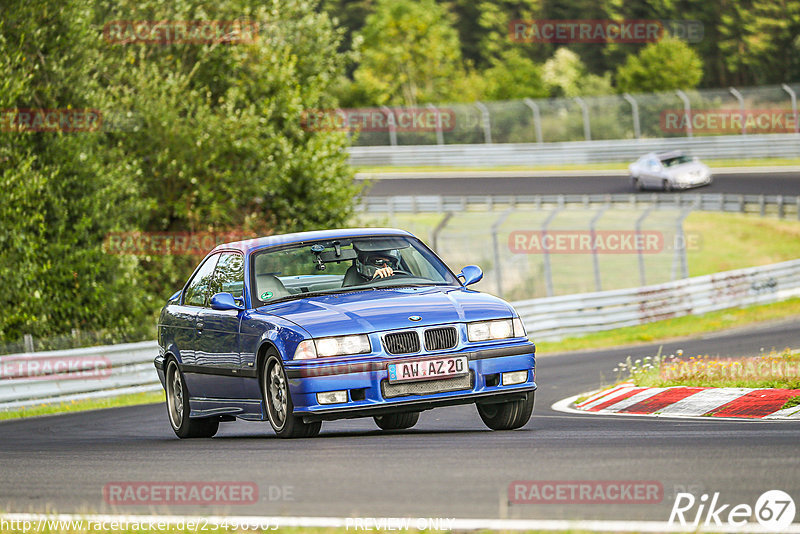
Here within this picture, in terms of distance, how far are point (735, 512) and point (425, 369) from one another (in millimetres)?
3460

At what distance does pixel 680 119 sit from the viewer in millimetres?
51094

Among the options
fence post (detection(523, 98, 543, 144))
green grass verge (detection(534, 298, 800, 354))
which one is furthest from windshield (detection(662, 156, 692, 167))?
green grass verge (detection(534, 298, 800, 354))

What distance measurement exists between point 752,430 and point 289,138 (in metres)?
23.1

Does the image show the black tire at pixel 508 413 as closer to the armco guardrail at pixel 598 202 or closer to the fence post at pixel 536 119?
the armco guardrail at pixel 598 202

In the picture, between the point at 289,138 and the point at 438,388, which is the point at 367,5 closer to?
the point at 289,138

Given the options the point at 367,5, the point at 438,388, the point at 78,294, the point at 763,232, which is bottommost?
the point at 763,232

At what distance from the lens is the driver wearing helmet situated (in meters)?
9.55

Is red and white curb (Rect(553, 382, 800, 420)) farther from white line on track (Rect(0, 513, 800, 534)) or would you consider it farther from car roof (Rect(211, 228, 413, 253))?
white line on track (Rect(0, 513, 800, 534))

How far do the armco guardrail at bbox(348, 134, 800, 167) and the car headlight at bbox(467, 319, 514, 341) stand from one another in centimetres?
4232

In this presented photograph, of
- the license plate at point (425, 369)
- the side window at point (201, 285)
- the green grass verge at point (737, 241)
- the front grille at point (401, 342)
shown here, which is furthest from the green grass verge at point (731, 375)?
the green grass verge at point (737, 241)

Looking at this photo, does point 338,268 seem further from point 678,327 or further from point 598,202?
point 598,202

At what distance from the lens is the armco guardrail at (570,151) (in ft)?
163

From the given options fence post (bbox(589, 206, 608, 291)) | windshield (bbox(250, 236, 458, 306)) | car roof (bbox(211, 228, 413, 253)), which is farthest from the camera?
fence post (bbox(589, 206, 608, 291))

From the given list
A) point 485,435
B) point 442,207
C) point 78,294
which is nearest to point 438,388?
point 485,435
